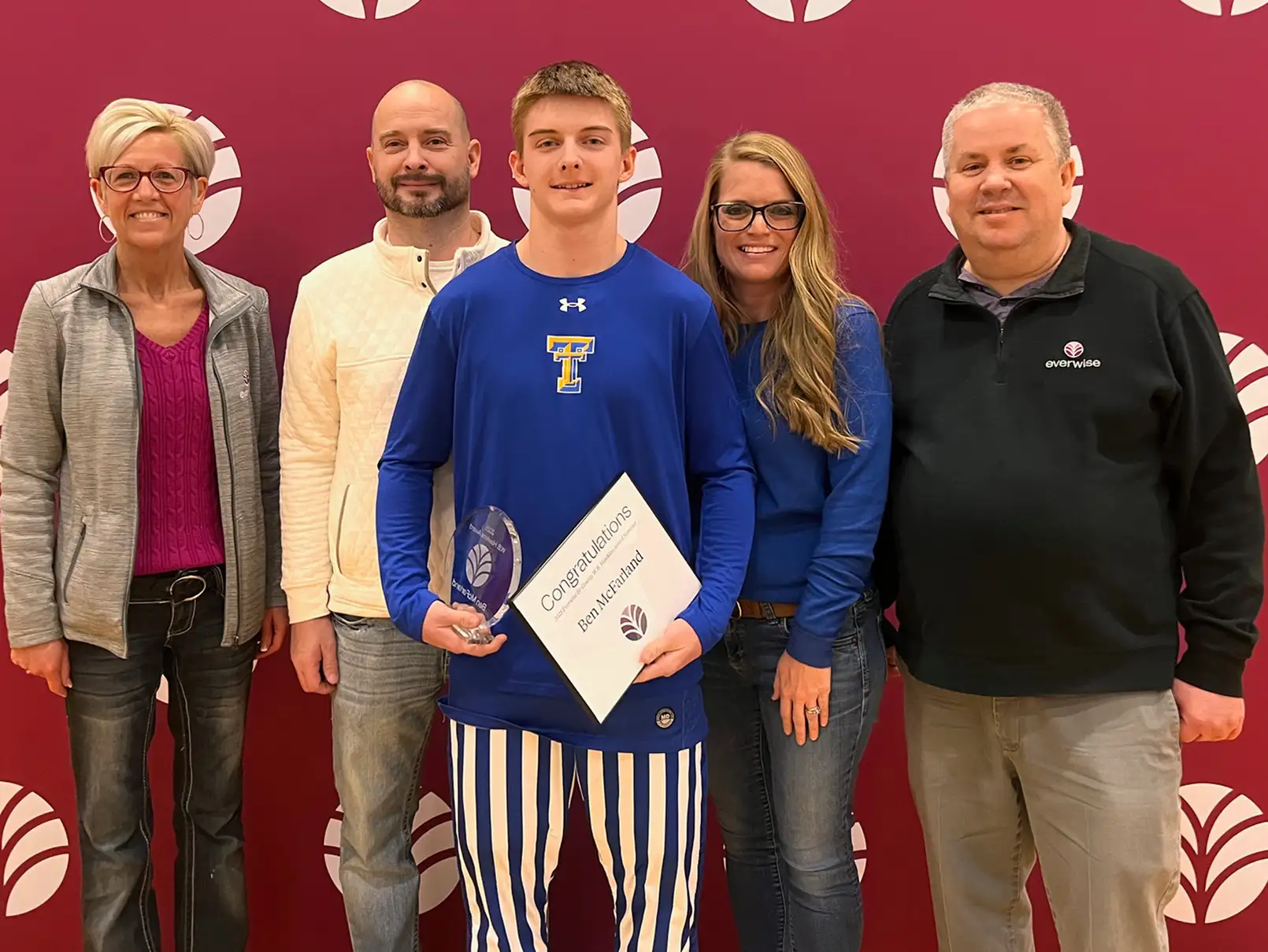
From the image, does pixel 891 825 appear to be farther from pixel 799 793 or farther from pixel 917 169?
pixel 917 169

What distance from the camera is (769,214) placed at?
1.93m

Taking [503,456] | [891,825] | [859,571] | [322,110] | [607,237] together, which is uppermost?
[322,110]

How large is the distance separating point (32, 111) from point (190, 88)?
40 centimetres

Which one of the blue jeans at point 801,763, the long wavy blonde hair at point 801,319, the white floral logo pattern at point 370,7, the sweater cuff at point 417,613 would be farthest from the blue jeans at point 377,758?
the white floral logo pattern at point 370,7

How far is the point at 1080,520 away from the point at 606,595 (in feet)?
2.80

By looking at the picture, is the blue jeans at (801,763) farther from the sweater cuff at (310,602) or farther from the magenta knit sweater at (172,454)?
the magenta knit sweater at (172,454)

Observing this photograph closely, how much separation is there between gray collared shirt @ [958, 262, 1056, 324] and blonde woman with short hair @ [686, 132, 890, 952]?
189mm

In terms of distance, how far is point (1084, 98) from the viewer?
2402 millimetres

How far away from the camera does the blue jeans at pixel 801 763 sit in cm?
192

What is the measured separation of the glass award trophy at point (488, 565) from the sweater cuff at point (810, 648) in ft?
1.87

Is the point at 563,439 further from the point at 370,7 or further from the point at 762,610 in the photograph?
the point at 370,7

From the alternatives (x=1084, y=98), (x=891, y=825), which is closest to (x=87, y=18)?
(x=1084, y=98)

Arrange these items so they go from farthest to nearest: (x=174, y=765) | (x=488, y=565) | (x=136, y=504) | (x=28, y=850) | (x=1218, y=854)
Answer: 1. (x=28, y=850)
2. (x=1218, y=854)
3. (x=174, y=765)
4. (x=136, y=504)
5. (x=488, y=565)

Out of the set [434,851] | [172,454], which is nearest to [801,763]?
[434,851]
